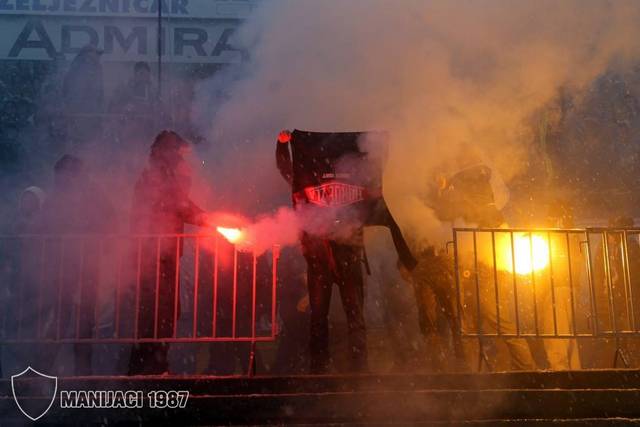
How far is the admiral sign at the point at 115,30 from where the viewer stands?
6801 mm

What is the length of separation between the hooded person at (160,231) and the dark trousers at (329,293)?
1072 mm

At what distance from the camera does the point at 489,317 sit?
4945 millimetres

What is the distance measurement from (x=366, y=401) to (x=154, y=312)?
6.24 feet

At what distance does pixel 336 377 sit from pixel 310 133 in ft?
8.41

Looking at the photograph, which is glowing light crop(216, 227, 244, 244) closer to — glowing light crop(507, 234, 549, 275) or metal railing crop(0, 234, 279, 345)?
metal railing crop(0, 234, 279, 345)

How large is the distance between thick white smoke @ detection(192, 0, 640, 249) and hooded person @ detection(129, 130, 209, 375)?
1.50m

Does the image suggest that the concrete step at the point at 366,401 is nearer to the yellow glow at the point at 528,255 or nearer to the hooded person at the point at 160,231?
the hooded person at the point at 160,231

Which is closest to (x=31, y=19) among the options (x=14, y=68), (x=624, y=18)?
(x=14, y=68)

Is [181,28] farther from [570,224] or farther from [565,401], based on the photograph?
[565,401]

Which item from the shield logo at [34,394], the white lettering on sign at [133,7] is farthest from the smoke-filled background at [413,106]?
the shield logo at [34,394]

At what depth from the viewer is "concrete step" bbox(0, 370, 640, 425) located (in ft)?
11.1

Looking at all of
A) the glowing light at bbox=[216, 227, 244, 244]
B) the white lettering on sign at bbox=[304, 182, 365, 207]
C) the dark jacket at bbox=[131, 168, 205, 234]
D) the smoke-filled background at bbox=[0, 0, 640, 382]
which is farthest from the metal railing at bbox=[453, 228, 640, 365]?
the dark jacket at bbox=[131, 168, 205, 234]

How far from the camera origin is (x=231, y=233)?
4.56 meters

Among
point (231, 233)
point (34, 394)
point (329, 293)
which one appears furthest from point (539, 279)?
point (34, 394)
